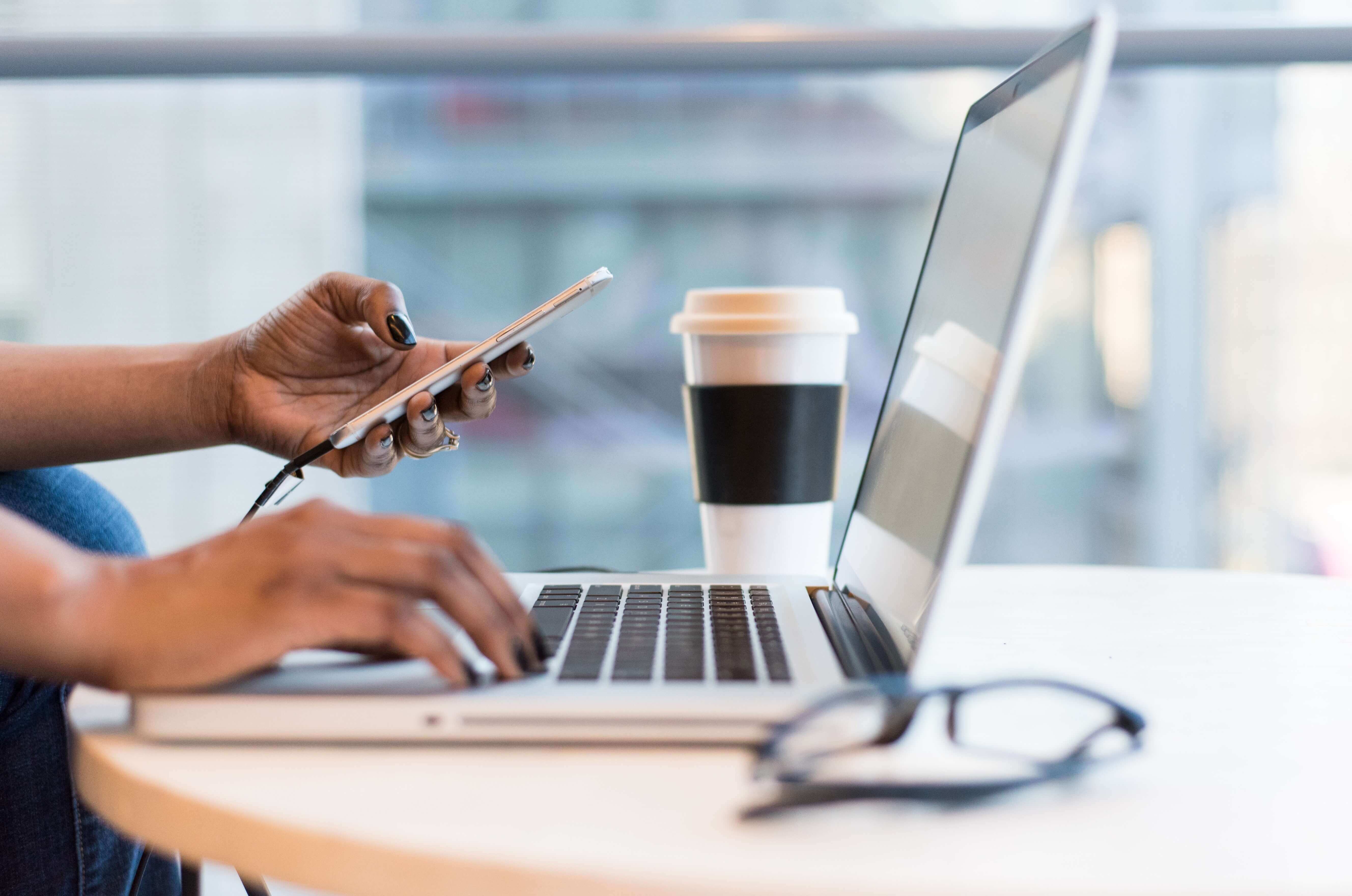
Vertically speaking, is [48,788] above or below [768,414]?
below

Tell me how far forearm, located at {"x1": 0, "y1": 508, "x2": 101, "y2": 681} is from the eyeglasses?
0.24 m

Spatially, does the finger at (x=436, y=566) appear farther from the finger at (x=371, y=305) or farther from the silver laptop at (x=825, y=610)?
the finger at (x=371, y=305)

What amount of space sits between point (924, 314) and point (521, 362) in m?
0.27

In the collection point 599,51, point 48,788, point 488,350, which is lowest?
point 48,788

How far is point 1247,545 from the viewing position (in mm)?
2482

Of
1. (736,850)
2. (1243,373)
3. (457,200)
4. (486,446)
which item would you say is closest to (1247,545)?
(1243,373)

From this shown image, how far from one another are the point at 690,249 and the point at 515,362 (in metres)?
2.28

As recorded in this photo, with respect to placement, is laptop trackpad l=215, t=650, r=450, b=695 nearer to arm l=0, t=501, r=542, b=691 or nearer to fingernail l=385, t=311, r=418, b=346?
arm l=0, t=501, r=542, b=691

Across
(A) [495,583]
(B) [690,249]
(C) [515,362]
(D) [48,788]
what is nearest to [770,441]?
(C) [515,362]

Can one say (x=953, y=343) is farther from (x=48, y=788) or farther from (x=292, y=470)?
(x=48, y=788)

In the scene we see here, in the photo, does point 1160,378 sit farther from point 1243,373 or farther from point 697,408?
point 697,408

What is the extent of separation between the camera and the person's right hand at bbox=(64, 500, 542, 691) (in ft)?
1.16

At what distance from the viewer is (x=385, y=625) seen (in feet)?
1.20

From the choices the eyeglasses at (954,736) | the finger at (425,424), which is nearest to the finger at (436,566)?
the eyeglasses at (954,736)
